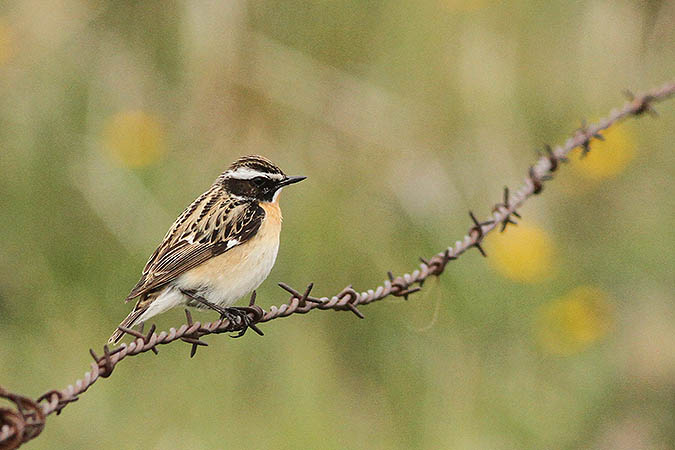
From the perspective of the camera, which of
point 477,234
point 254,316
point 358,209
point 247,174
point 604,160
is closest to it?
point 254,316

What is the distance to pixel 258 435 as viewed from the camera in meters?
6.96

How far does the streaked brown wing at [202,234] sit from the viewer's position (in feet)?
16.8

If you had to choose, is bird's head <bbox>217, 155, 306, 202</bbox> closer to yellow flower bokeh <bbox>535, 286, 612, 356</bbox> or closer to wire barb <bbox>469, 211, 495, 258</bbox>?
wire barb <bbox>469, 211, 495, 258</bbox>

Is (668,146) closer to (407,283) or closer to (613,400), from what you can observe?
(613,400)

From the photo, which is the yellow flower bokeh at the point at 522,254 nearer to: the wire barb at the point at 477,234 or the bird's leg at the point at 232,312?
the wire barb at the point at 477,234

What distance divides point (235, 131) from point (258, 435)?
3.52 meters

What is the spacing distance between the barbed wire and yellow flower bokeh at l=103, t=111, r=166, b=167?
13.6 ft

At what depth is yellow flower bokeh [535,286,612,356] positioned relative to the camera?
26.5 feet

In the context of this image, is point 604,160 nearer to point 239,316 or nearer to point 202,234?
point 202,234

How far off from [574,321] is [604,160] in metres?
2.04

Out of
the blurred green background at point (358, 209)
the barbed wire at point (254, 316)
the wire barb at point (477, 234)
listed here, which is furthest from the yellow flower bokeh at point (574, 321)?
the wire barb at point (477, 234)

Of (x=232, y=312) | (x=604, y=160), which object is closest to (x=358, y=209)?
(x=604, y=160)

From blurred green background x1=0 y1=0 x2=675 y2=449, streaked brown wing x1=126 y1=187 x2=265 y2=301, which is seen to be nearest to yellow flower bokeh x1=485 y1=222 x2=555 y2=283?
blurred green background x1=0 y1=0 x2=675 y2=449

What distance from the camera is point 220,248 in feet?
17.6
